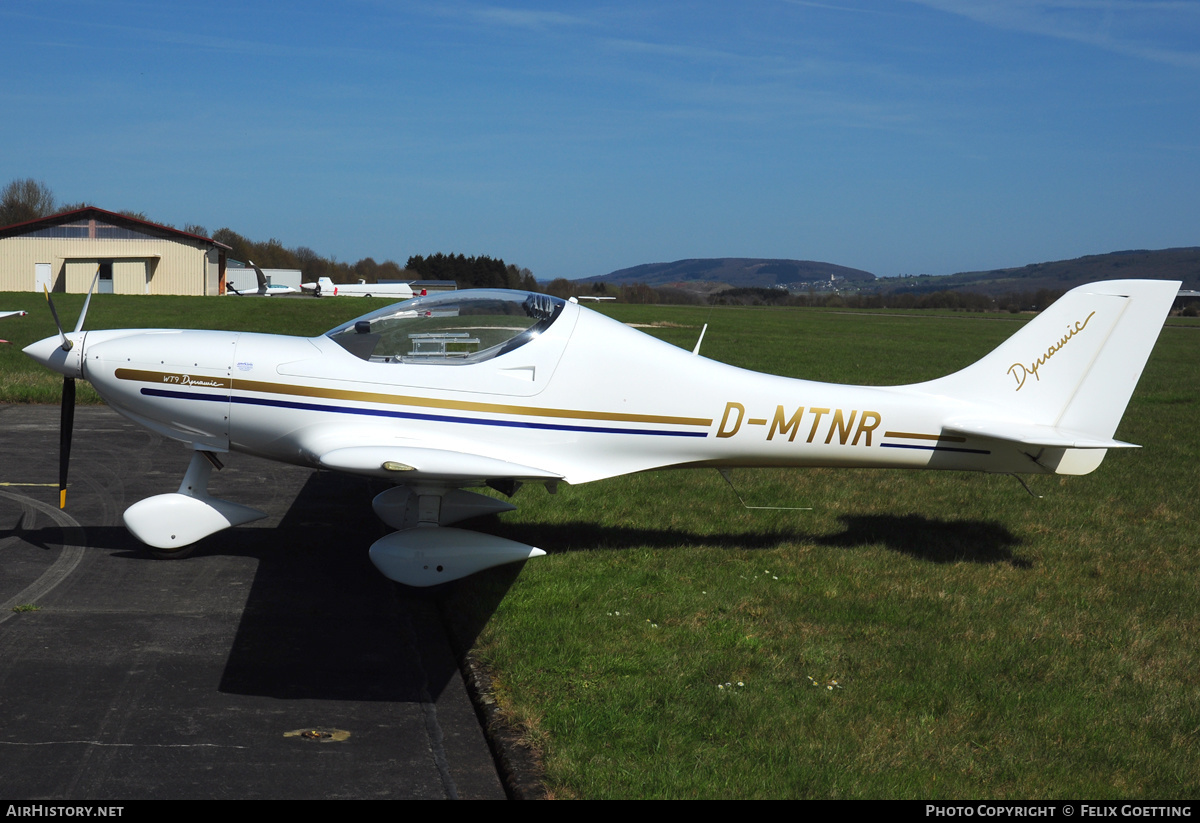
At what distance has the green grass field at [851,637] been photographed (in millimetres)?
4363

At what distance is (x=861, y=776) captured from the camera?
4211 mm

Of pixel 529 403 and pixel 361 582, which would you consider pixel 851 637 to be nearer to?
pixel 529 403

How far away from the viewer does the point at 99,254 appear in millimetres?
52594

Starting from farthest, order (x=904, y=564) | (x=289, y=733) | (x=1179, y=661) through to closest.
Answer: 1. (x=904, y=564)
2. (x=1179, y=661)
3. (x=289, y=733)

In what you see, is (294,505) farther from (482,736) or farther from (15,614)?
(482,736)

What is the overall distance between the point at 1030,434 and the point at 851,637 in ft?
8.11

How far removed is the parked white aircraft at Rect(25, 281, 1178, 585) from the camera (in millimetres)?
6566

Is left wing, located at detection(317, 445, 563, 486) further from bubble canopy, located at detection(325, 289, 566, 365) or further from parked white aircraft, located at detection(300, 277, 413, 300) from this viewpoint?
parked white aircraft, located at detection(300, 277, 413, 300)

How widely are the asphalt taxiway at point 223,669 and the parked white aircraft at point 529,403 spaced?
1.69 ft

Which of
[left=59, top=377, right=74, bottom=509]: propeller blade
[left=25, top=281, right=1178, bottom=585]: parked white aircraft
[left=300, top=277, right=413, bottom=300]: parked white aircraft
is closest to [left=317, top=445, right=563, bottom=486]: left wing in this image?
[left=25, top=281, right=1178, bottom=585]: parked white aircraft

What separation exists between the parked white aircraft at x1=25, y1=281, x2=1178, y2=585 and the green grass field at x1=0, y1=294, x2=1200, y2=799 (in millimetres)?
894

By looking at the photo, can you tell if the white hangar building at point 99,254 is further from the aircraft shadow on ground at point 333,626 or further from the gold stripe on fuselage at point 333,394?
the gold stripe on fuselage at point 333,394

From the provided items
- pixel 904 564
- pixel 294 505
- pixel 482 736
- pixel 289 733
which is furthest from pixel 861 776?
pixel 294 505

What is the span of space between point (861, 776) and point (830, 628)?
2.02 metres
